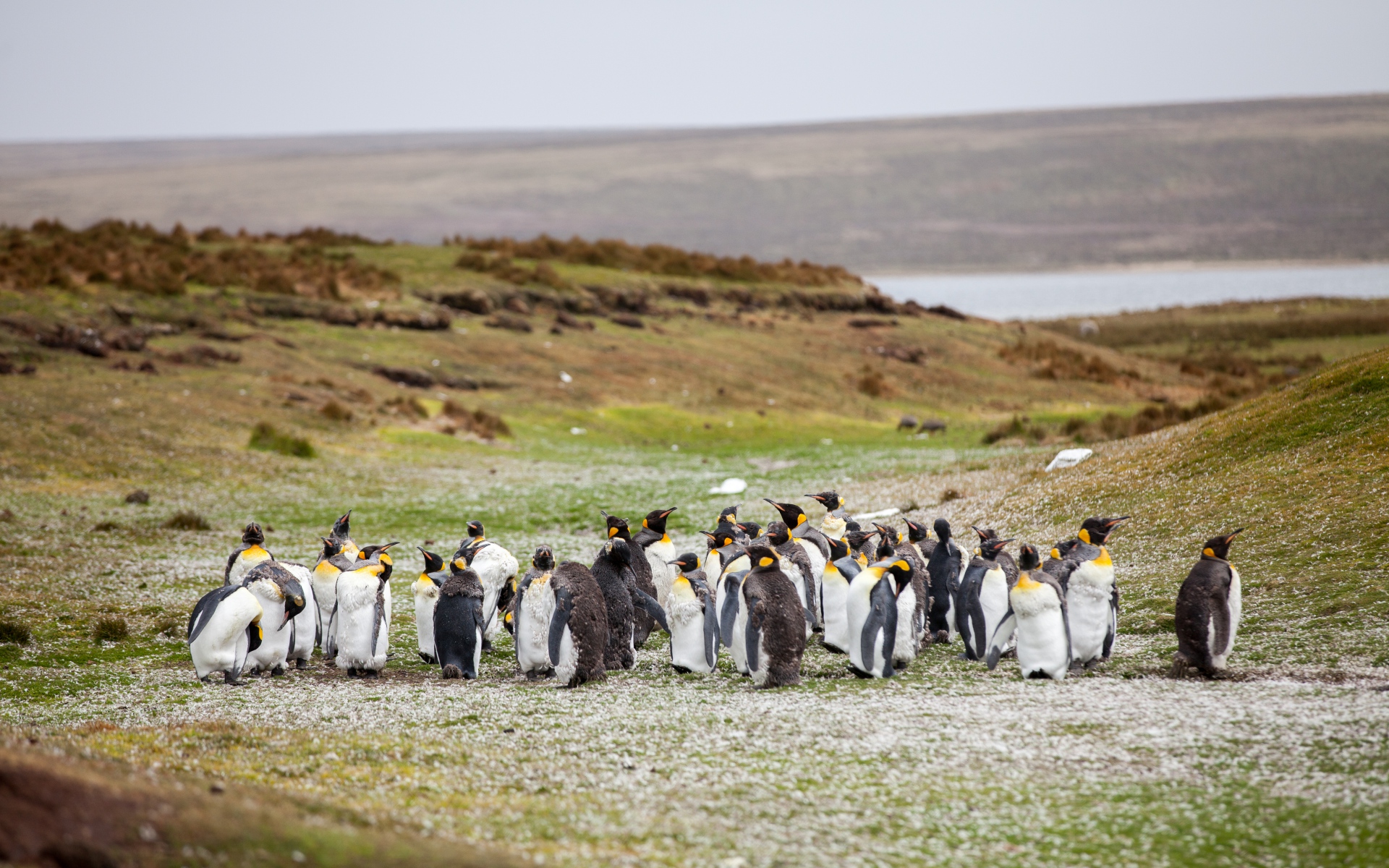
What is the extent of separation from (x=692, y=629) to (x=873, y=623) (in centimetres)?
195

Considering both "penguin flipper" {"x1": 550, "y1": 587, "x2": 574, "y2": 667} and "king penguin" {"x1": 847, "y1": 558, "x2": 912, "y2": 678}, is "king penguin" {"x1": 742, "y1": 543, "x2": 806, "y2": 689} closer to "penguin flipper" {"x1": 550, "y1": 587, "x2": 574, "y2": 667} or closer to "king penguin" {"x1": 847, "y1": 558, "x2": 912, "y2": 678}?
"king penguin" {"x1": 847, "y1": 558, "x2": 912, "y2": 678}

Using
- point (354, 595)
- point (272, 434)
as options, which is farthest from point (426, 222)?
point (354, 595)

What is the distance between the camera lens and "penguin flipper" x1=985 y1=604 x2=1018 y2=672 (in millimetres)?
10953

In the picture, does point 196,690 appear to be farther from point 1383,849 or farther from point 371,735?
point 1383,849

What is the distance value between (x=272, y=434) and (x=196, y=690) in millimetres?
18492

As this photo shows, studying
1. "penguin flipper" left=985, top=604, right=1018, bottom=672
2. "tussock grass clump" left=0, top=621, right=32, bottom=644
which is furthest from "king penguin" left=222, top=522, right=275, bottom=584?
"penguin flipper" left=985, top=604, right=1018, bottom=672

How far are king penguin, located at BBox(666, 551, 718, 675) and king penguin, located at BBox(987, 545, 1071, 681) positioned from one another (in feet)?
9.91

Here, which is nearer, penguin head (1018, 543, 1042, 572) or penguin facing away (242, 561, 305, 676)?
penguin head (1018, 543, 1042, 572)

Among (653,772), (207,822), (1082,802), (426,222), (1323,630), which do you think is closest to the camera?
(207,822)

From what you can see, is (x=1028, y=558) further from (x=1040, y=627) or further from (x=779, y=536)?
(x=779, y=536)

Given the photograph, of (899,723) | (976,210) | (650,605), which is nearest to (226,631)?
(650,605)

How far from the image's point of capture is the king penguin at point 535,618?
11461 mm

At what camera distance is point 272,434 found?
92.8 ft

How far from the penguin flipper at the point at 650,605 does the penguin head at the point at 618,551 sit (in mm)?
340
